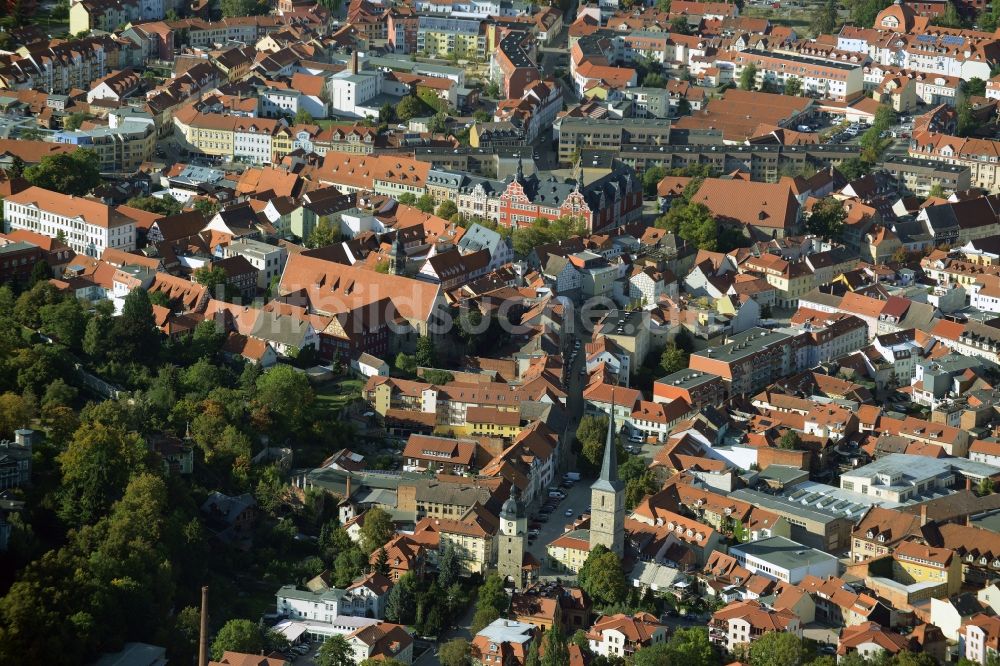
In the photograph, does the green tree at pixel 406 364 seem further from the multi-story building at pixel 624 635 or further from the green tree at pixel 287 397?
the multi-story building at pixel 624 635

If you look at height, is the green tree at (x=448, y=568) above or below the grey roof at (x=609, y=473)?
below

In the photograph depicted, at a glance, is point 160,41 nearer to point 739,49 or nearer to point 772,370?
point 739,49

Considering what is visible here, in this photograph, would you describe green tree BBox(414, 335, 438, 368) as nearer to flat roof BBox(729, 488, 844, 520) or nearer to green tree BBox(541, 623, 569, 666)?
flat roof BBox(729, 488, 844, 520)

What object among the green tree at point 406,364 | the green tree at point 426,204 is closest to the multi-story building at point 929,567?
the green tree at point 406,364

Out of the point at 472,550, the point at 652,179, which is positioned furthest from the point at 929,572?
the point at 652,179

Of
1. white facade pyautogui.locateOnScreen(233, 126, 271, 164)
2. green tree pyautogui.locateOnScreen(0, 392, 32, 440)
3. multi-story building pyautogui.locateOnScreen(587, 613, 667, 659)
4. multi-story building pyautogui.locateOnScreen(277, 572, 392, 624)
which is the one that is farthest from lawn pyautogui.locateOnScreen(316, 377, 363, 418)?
white facade pyautogui.locateOnScreen(233, 126, 271, 164)

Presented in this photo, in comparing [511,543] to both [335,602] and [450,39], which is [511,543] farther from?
[450,39]
